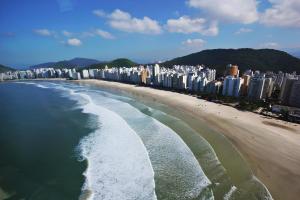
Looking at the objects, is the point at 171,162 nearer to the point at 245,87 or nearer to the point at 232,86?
the point at 232,86

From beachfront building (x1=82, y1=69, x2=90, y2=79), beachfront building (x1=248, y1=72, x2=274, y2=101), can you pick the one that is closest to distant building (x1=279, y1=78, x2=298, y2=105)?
beachfront building (x1=248, y1=72, x2=274, y2=101)

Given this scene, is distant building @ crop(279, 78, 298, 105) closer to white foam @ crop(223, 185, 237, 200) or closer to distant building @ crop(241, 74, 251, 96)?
distant building @ crop(241, 74, 251, 96)

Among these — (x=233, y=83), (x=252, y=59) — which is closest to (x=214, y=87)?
(x=233, y=83)

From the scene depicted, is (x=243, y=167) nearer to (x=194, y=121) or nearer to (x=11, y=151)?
(x=194, y=121)

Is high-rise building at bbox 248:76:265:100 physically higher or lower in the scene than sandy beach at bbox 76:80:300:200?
higher

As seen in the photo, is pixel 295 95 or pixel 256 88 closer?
pixel 295 95

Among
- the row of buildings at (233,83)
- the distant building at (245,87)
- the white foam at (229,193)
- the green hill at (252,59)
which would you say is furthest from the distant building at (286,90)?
the green hill at (252,59)

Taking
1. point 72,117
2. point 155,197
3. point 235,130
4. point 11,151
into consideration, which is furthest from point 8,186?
point 235,130

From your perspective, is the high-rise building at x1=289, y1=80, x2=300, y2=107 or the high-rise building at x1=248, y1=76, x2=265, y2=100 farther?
the high-rise building at x1=248, y1=76, x2=265, y2=100
